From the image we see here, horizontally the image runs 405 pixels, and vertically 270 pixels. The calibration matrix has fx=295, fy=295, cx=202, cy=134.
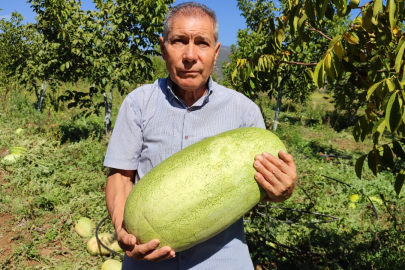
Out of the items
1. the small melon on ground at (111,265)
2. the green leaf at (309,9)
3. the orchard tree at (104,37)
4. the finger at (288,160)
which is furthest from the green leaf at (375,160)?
the orchard tree at (104,37)

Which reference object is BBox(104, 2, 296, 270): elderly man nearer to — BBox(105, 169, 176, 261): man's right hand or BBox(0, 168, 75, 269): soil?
BBox(105, 169, 176, 261): man's right hand

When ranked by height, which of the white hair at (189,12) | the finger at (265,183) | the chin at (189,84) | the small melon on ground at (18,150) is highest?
the white hair at (189,12)

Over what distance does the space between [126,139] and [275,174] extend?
755 mm

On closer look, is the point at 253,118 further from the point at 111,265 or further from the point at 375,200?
the point at 375,200

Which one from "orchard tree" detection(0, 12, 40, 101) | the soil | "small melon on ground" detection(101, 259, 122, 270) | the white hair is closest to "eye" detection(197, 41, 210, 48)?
the white hair

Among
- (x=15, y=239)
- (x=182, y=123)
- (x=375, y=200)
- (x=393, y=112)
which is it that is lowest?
(x=15, y=239)

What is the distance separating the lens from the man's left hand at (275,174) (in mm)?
1304

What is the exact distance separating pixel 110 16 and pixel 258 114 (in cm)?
529

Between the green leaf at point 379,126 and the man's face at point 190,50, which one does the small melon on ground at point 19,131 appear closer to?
the man's face at point 190,50

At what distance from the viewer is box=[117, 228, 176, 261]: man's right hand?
4.20ft

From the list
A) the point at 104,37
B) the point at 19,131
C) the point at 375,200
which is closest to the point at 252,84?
the point at 375,200

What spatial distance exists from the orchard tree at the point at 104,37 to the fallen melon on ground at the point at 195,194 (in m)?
4.45

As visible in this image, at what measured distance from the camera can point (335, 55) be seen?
1.53 m

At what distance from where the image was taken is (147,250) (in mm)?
1287
